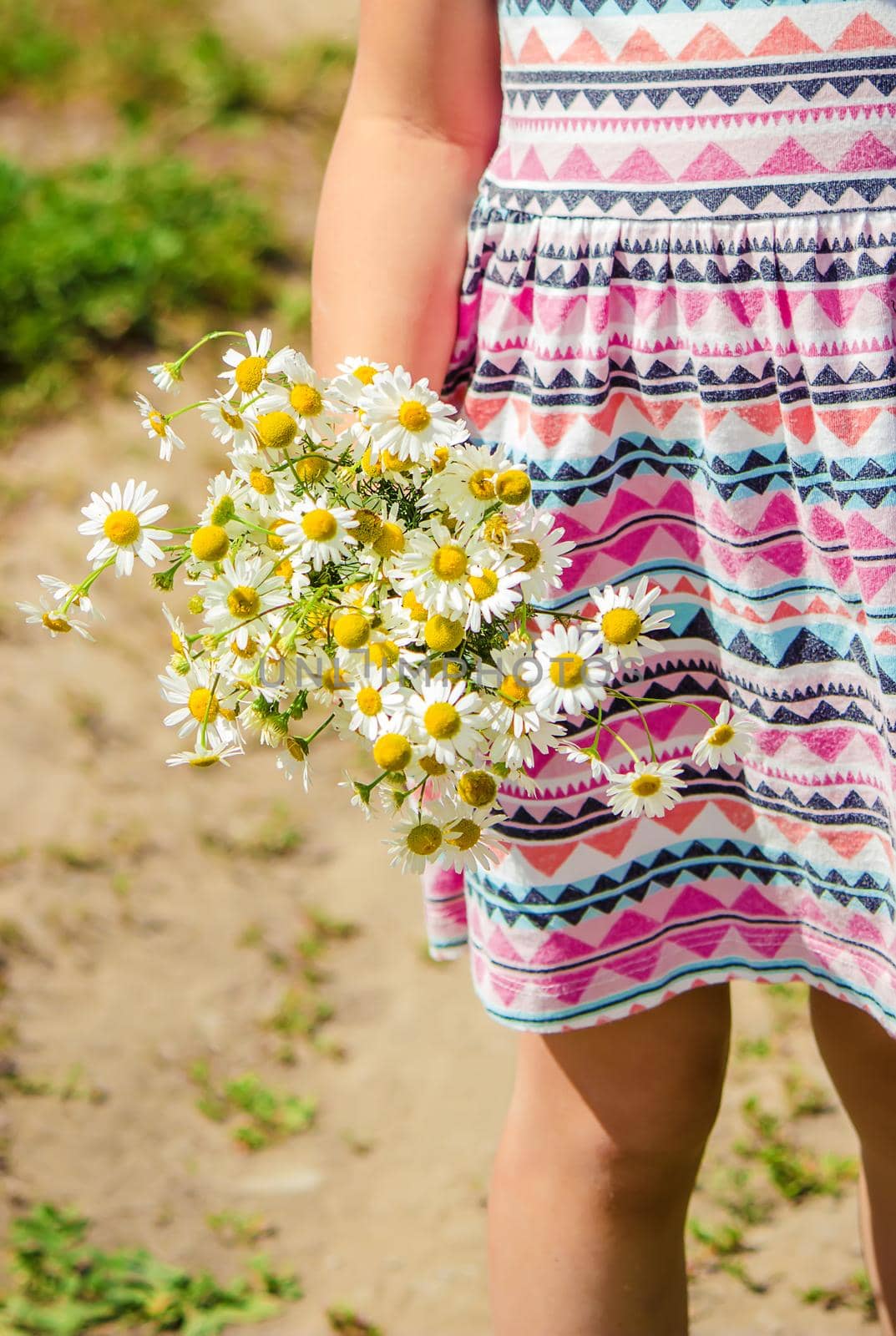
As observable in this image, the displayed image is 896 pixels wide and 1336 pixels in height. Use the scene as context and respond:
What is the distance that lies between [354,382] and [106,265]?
2.75m

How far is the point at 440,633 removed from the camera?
74 cm

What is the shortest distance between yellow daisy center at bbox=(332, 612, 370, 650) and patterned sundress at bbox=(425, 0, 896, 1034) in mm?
298

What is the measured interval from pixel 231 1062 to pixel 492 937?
41.1 inches

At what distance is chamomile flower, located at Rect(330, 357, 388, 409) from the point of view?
797 mm

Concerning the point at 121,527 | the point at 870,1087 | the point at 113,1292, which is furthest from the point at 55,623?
the point at 113,1292

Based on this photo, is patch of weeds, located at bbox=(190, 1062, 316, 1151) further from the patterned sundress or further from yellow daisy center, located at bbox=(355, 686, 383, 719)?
yellow daisy center, located at bbox=(355, 686, 383, 719)

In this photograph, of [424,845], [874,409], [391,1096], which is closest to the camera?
[424,845]

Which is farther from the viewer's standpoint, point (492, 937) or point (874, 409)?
point (492, 937)

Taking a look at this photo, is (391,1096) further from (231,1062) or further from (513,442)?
(513,442)

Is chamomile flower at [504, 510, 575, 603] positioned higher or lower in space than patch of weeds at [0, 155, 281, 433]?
lower

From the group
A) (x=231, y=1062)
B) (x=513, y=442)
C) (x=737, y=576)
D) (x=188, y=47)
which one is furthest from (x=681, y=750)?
(x=188, y=47)

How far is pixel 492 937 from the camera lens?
1.13 metres

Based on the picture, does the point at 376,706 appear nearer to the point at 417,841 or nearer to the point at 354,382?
the point at 417,841

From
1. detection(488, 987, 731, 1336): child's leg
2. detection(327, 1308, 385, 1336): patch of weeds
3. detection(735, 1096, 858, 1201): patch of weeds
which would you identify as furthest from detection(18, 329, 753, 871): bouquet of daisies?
detection(735, 1096, 858, 1201): patch of weeds
